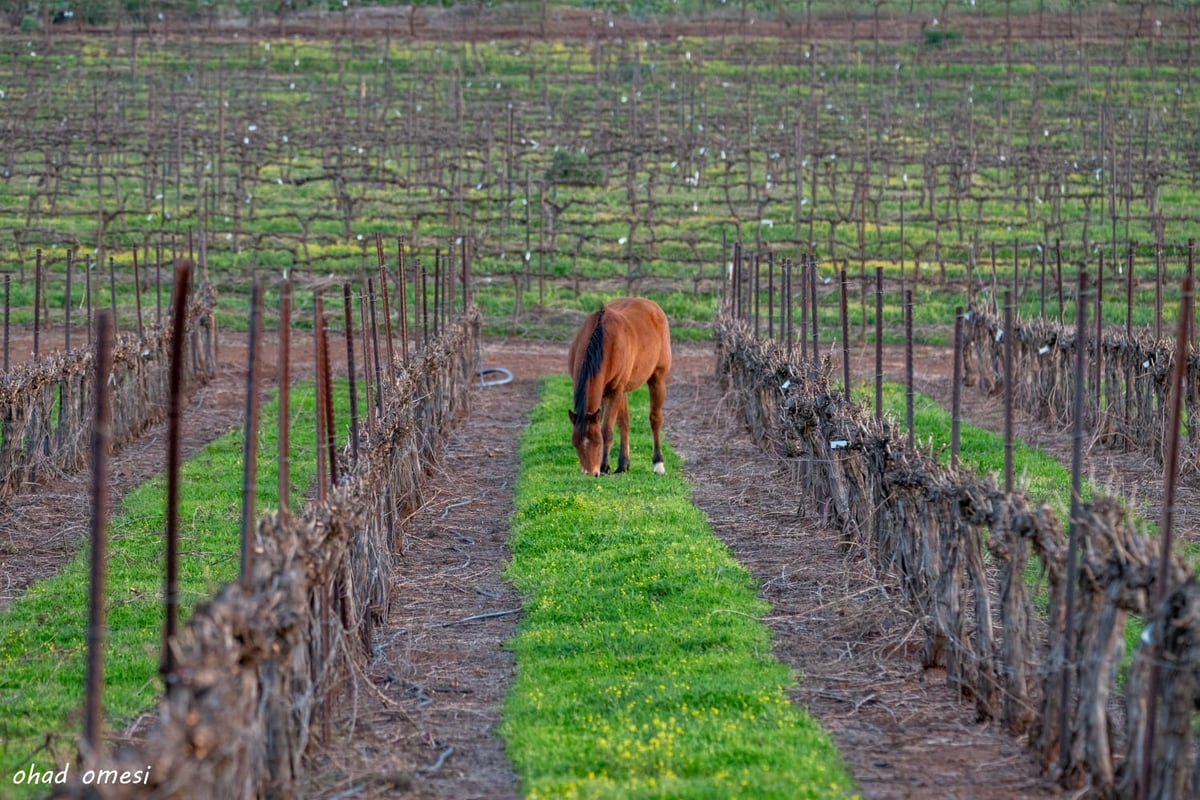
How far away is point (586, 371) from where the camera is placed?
11.2 metres

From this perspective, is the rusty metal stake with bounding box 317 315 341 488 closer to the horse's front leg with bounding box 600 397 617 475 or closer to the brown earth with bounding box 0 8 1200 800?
the brown earth with bounding box 0 8 1200 800

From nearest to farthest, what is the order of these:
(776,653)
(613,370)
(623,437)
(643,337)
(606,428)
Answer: (776,653)
(613,370)
(606,428)
(623,437)
(643,337)

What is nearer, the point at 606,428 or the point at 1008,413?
the point at 1008,413

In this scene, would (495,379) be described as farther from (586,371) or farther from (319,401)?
(319,401)

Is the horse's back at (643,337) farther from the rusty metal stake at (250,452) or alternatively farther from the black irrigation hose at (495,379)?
the rusty metal stake at (250,452)

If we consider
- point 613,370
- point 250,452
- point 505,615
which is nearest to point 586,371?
point 613,370

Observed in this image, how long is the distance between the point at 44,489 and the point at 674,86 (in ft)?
109

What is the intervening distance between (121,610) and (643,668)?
126 inches

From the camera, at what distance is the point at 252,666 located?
15.1ft

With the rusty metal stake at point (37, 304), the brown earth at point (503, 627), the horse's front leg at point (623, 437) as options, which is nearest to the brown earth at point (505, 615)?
the brown earth at point (503, 627)

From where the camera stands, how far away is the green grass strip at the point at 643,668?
17.8ft

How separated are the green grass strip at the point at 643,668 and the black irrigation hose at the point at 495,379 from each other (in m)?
6.70

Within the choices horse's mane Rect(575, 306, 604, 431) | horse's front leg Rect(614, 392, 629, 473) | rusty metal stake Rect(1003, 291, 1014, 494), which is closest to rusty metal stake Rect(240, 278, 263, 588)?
rusty metal stake Rect(1003, 291, 1014, 494)

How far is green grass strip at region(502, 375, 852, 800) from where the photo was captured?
5.44 m
